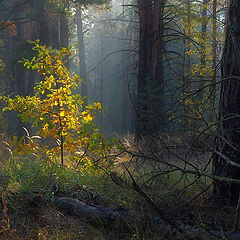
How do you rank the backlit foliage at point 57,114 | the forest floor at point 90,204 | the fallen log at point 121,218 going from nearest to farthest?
the fallen log at point 121,218 < the forest floor at point 90,204 < the backlit foliage at point 57,114

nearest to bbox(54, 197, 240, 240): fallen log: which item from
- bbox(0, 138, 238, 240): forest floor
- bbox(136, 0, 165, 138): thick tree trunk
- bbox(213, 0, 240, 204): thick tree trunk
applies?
bbox(0, 138, 238, 240): forest floor

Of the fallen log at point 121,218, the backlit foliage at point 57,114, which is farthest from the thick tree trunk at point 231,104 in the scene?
the backlit foliage at point 57,114

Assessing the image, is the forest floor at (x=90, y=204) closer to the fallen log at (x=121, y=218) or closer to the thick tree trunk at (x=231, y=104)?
the fallen log at (x=121, y=218)

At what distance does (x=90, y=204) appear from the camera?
14.7 ft

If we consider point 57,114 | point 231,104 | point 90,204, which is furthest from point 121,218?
point 57,114

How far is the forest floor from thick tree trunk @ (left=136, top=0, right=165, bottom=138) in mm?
7190

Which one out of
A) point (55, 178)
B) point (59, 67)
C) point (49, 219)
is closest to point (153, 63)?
point (59, 67)

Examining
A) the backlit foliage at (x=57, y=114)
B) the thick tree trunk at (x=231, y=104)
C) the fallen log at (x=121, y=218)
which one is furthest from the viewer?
the backlit foliage at (x=57, y=114)

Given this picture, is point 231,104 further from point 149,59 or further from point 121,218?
point 149,59

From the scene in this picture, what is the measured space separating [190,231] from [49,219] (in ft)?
5.10

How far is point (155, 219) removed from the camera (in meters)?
3.85

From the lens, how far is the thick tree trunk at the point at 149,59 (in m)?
12.5

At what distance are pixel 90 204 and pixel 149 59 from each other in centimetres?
898

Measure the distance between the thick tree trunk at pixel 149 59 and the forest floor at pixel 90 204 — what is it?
7.19 m
